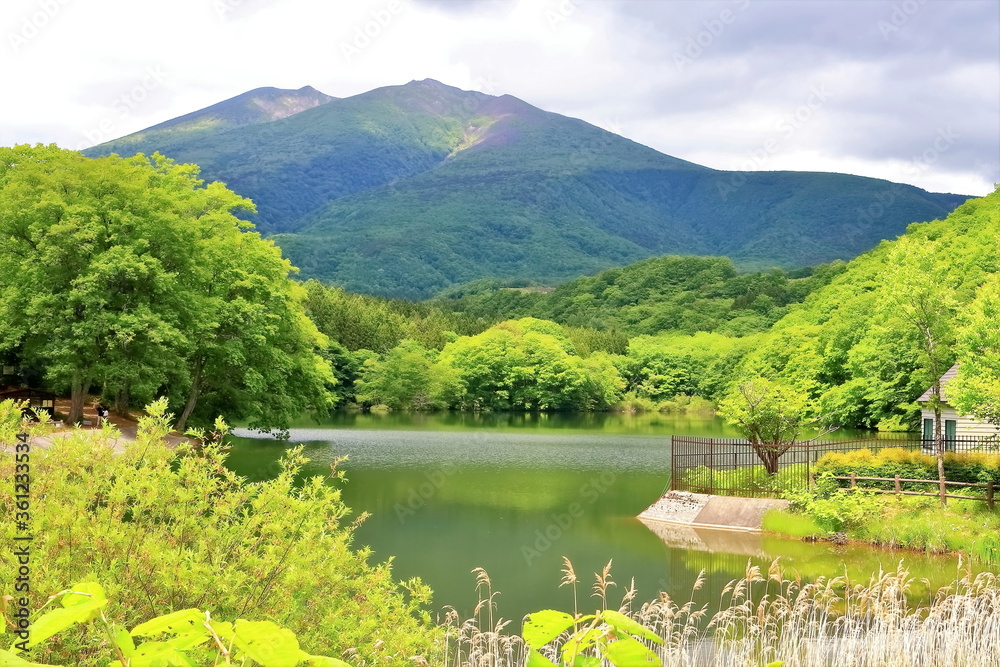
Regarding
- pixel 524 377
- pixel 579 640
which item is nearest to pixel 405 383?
pixel 524 377

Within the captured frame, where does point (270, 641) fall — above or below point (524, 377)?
above

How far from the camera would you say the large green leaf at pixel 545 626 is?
2104 mm

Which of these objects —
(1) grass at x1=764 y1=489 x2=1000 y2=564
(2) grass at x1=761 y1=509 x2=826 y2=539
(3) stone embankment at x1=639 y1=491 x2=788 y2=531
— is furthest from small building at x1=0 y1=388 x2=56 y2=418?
(1) grass at x1=764 y1=489 x2=1000 y2=564

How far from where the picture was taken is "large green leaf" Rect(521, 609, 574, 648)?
2.10 m

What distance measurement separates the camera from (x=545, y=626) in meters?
2.13

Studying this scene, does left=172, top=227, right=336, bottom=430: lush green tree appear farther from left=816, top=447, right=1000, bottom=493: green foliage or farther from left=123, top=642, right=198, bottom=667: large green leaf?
left=123, top=642, right=198, bottom=667: large green leaf

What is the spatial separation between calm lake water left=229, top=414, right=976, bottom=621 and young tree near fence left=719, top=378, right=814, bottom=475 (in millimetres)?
3453

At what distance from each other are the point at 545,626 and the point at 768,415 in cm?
2247

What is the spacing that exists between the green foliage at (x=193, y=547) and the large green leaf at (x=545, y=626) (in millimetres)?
3975

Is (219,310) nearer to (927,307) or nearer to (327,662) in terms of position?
(927,307)

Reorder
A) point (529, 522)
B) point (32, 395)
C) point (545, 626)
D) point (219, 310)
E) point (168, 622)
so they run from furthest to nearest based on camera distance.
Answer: point (32, 395)
point (219, 310)
point (529, 522)
point (545, 626)
point (168, 622)

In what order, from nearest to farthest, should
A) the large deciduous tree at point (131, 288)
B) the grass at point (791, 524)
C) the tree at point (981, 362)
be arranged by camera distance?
the tree at point (981, 362), the grass at point (791, 524), the large deciduous tree at point (131, 288)

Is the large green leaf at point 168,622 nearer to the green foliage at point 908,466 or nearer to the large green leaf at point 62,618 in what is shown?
the large green leaf at point 62,618

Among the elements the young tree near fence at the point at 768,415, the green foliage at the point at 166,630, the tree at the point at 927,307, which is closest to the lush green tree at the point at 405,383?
the young tree near fence at the point at 768,415
